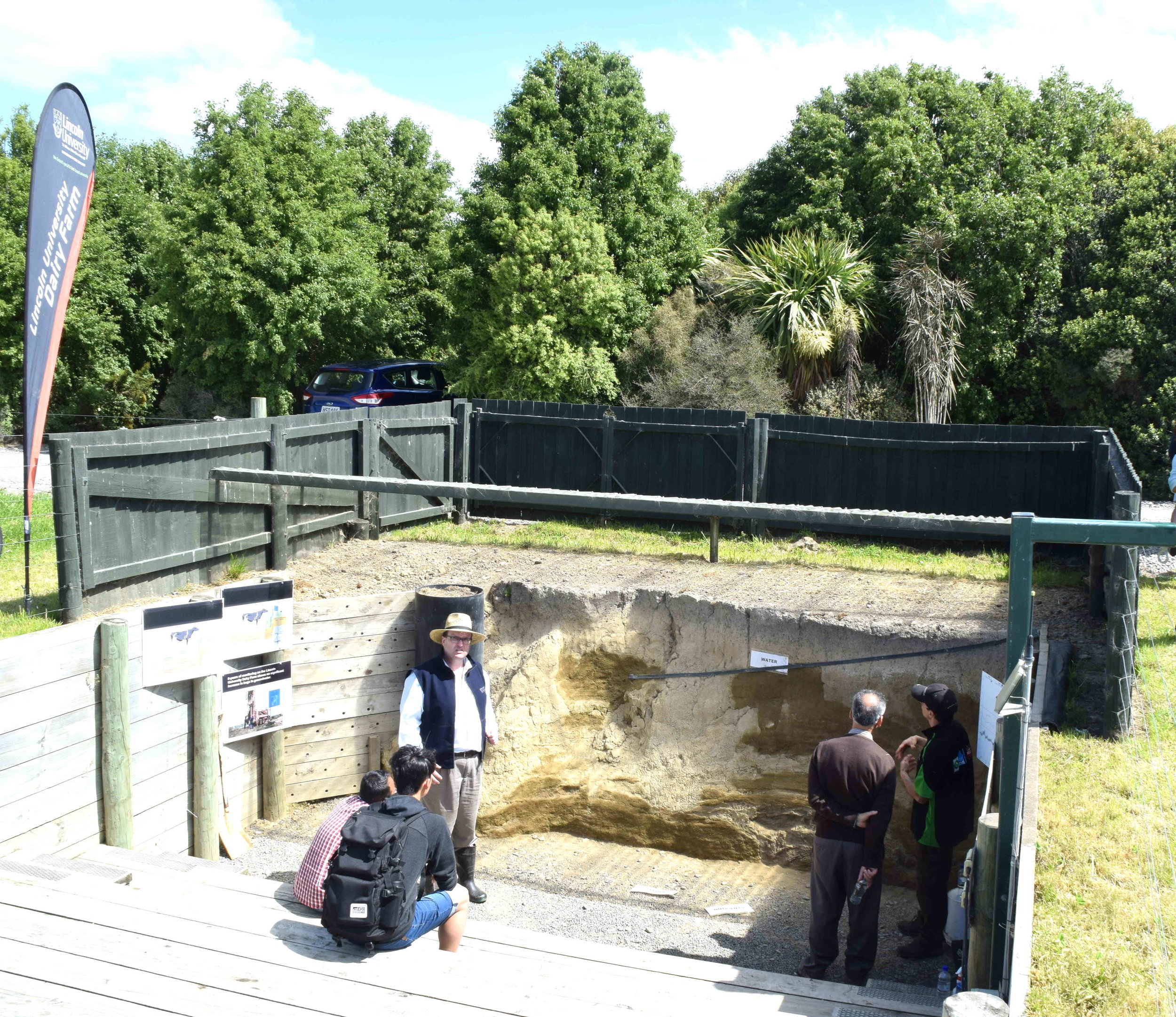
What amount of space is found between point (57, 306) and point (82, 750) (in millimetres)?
3372

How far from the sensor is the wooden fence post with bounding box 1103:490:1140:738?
21.2ft

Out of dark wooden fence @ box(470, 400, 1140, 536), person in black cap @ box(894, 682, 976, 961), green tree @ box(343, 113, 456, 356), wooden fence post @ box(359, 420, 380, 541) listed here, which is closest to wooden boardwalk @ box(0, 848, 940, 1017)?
person in black cap @ box(894, 682, 976, 961)

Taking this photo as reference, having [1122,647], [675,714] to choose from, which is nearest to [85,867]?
[675,714]

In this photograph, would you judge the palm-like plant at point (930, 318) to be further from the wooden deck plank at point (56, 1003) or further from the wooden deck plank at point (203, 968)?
the wooden deck plank at point (56, 1003)

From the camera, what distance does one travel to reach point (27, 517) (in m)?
8.00

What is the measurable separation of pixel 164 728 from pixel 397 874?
3.70 meters

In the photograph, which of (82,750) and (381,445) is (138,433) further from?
(381,445)

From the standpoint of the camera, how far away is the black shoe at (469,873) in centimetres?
745

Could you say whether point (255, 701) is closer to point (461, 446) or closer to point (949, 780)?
point (949, 780)

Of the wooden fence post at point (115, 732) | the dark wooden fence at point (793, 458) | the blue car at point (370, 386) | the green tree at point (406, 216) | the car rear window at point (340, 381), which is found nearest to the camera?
the wooden fence post at point (115, 732)

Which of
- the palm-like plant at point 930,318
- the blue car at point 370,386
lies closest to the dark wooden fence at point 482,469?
the blue car at point 370,386

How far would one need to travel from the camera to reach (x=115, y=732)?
22.8 feet

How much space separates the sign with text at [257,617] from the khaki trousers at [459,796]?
7.64 ft

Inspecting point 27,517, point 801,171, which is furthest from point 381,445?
point 801,171
